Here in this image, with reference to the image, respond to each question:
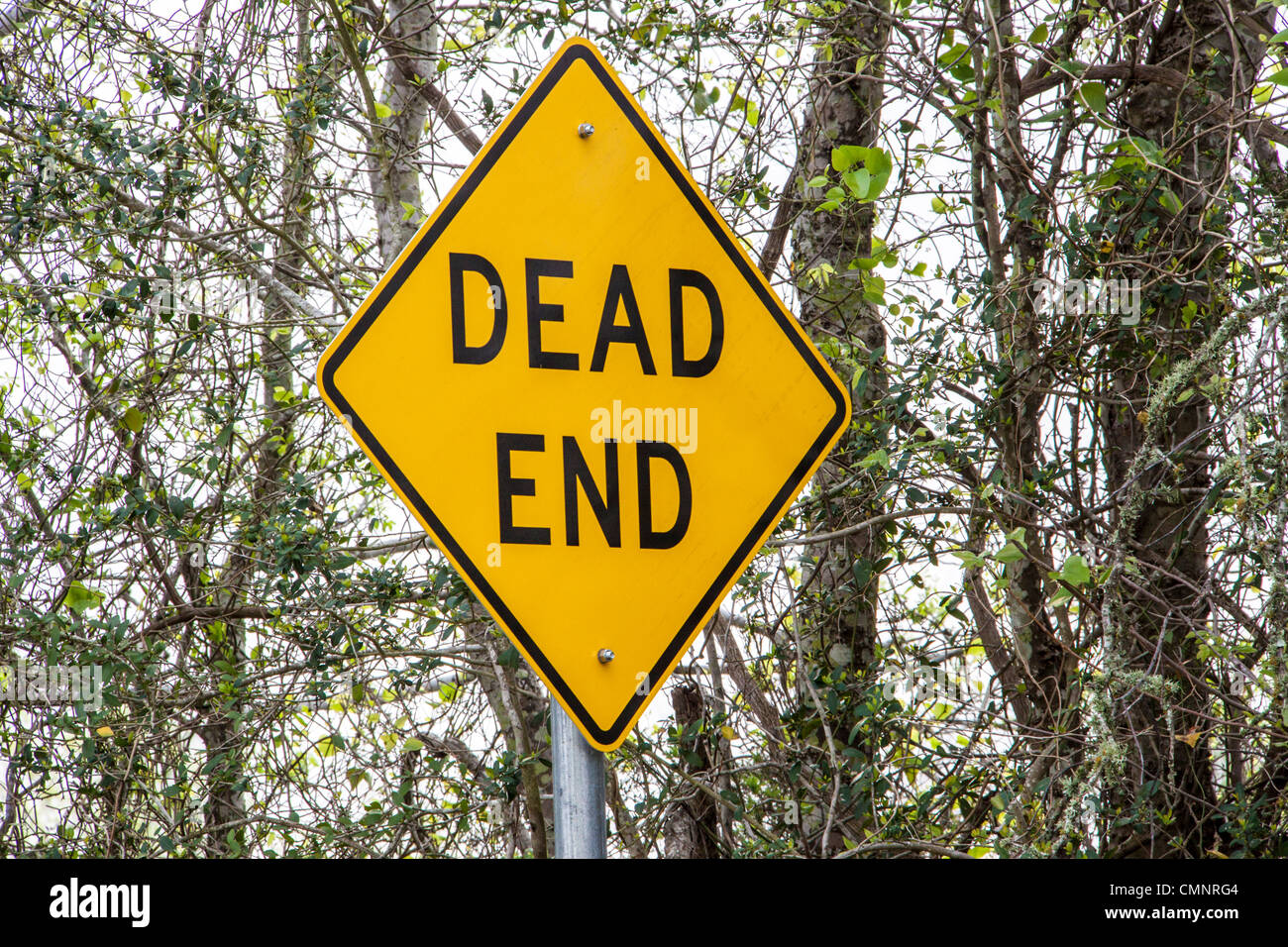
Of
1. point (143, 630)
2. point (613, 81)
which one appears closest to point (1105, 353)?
point (613, 81)

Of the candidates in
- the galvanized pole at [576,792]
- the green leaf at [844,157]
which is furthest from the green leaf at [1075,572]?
the galvanized pole at [576,792]

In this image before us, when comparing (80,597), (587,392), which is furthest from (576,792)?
(80,597)

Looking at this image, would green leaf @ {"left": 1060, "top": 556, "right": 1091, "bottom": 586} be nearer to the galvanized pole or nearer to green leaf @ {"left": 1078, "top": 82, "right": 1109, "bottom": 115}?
the galvanized pole

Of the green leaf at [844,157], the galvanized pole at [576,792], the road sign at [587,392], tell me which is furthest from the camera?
the green leaf at [844,157]

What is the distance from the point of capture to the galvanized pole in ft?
6.65

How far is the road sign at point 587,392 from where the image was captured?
222 centimetres

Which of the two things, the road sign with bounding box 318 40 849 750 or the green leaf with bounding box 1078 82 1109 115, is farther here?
the green leaf with bounding box 1078 82 1109 115

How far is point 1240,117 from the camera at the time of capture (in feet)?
12.6

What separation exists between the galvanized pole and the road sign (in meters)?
0.04

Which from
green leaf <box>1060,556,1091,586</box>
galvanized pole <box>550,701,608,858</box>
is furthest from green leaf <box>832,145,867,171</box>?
galvanized pole <box>550,701,608,858</box>

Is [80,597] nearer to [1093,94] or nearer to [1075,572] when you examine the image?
[1075,572]

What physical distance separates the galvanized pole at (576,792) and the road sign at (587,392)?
4cm

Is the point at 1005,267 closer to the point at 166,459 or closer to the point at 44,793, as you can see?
the point at 166,459

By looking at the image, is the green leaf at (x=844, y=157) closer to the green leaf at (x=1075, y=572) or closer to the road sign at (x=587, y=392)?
the road sign at (x=587, y=392)
